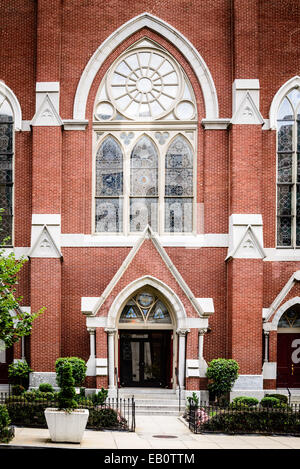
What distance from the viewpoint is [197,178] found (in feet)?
79.9

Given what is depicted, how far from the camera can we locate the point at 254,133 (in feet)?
77.8

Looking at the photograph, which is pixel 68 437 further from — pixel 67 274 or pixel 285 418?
pixel 67 274

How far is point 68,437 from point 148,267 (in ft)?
28.6

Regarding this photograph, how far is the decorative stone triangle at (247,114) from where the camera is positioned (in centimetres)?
2366

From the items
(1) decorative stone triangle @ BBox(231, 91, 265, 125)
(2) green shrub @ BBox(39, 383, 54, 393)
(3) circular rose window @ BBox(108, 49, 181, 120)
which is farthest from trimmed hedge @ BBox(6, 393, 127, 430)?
(3) circular rose window @ BBox(108, 49, 181, 120)

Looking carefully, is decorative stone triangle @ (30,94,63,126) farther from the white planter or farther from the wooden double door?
the white planter

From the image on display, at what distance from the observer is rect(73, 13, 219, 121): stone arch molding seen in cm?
2442

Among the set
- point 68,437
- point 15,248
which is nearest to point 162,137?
point 15,248

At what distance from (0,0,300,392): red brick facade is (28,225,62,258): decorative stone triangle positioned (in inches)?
3.1

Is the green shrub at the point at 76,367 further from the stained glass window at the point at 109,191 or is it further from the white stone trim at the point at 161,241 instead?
the stained glass window at the point at 109,191

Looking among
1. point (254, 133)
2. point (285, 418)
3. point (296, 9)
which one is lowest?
point (285, 418)

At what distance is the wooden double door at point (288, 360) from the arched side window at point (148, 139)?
5.39m

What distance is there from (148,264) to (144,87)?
688 cm

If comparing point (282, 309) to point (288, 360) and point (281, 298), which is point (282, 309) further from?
point (288, 360)
